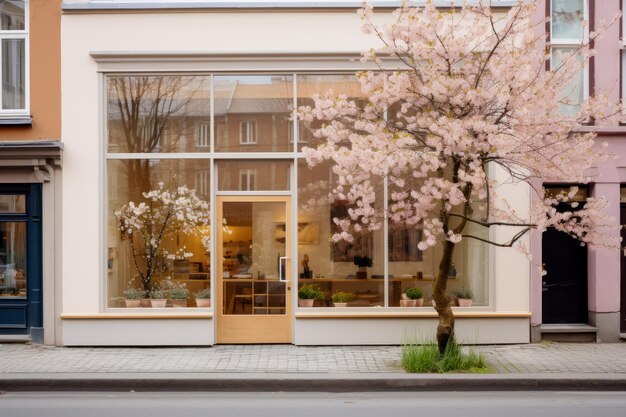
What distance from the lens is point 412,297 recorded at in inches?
455

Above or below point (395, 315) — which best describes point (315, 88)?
above

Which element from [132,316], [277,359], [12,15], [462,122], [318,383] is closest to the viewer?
[462,122]

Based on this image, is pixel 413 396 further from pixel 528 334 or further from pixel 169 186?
pixel 169 186

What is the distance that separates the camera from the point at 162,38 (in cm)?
1142

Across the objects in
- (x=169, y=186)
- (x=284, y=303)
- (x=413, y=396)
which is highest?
(x=169, y=186)

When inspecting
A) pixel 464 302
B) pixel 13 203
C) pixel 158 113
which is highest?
pixel 158 113

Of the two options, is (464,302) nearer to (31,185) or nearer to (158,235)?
(158,235)

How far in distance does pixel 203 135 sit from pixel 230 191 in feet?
3.53

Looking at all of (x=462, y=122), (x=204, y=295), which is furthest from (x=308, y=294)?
(x=462, y=122)

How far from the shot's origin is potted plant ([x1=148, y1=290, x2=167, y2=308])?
1145 centimetres

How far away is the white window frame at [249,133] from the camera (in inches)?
453

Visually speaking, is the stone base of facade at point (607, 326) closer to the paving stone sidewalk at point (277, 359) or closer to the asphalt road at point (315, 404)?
the paving stone sidewalk at point (277, 359)

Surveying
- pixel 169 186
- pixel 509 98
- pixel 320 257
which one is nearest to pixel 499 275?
pixel 320 257

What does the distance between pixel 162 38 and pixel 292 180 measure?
3314 millimetres
